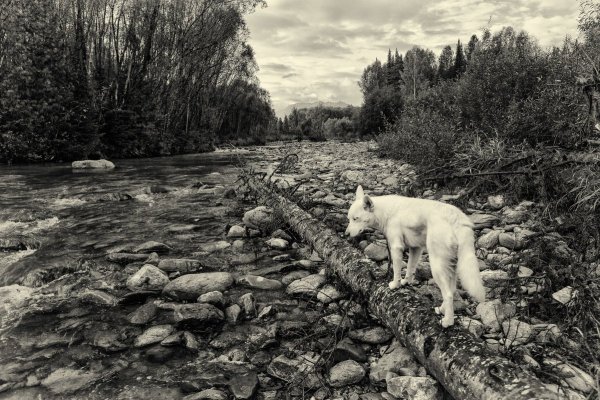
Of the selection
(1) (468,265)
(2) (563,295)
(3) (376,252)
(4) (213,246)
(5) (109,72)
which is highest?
(5) (109,72)

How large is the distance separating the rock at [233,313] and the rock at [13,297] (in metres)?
2.72

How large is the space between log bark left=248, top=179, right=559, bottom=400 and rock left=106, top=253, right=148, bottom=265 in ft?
11.5

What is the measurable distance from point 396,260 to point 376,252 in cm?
245

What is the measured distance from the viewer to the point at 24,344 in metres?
4.30

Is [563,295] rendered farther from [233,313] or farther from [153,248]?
[153,248]

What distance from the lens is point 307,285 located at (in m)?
5.59

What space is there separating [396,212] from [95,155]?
1143 inches

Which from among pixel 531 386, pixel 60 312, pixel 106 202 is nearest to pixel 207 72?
pixel 106 202

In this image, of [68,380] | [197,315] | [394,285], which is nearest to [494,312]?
[394,285]

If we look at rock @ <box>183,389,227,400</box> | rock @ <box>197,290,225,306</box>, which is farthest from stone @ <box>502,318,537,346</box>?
rock @ <box>197,290,225,306</box>

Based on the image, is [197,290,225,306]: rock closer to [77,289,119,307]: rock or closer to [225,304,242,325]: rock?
[225,304,242,325]: rock

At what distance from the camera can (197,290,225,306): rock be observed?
5180mm

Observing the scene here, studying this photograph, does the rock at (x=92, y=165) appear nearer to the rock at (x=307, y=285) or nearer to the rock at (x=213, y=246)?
the rock at (x=213, y=246)

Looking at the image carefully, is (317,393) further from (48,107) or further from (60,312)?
(48,107)
